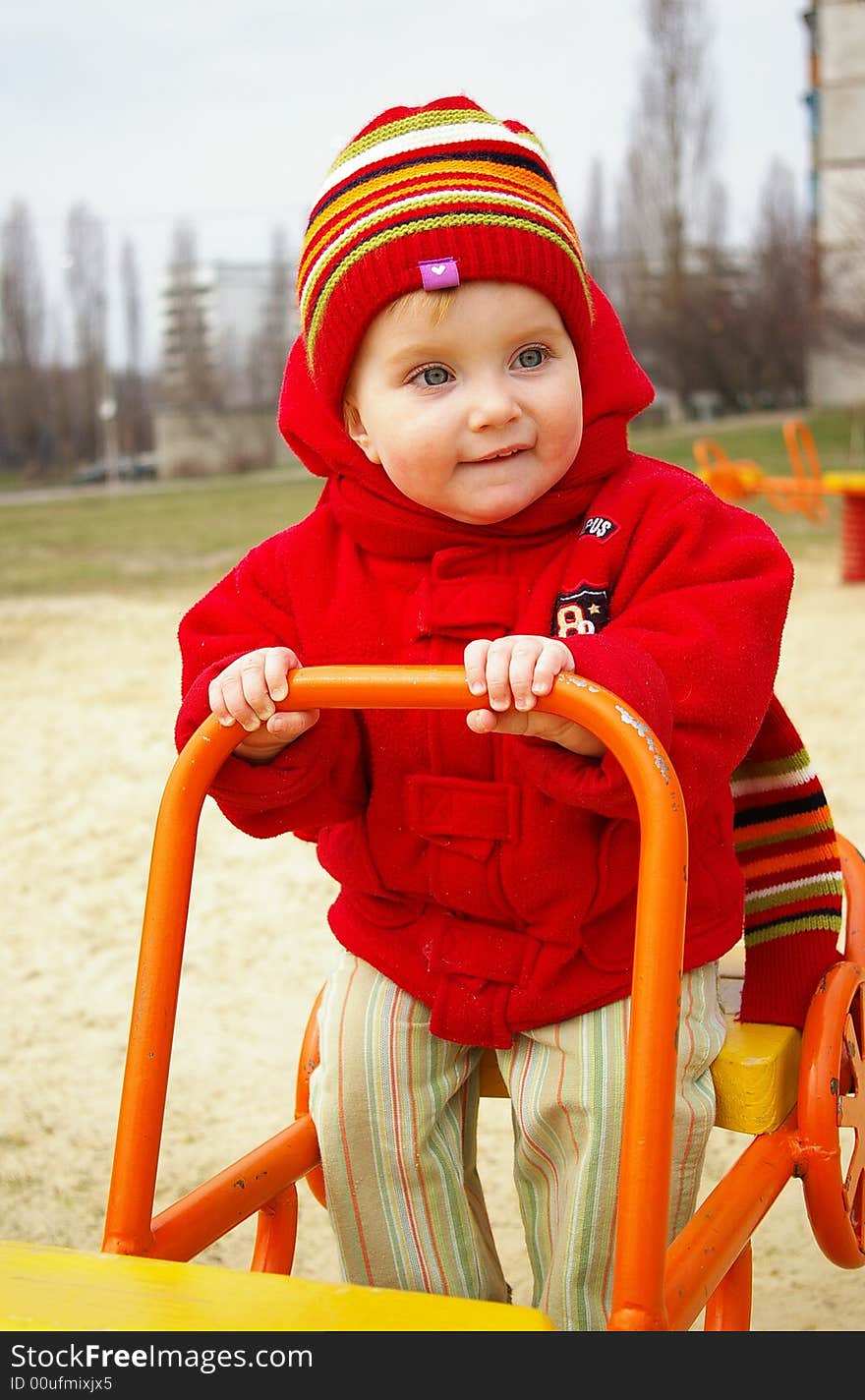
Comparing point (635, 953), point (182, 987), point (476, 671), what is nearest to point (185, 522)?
point (182, 987)

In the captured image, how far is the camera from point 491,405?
55.1 inches

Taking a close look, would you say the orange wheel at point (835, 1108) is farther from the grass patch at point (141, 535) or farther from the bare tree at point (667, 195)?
the bare tree at point (667, 195)

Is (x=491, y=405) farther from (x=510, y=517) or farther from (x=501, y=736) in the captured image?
(x=501, y=736)

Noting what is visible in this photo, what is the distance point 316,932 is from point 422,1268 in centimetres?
193

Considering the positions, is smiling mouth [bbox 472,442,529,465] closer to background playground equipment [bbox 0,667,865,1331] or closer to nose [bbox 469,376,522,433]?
nose [bbox 469,376,522,433]

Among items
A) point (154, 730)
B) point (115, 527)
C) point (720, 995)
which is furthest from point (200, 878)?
point (115, 527)

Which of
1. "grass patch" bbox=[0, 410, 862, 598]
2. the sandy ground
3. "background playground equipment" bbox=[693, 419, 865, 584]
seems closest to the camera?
the sandy ground

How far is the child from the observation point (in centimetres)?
142

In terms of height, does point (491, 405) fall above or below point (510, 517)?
above

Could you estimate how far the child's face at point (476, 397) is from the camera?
1427 millimetres

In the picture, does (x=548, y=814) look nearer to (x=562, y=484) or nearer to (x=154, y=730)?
(x=562, y=484)

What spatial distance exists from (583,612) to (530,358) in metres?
0.25

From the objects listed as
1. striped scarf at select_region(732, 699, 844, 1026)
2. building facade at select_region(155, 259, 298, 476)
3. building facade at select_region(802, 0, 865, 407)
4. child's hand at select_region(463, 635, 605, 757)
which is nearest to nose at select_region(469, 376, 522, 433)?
child's hand at select_region(463, 635, 605, 757)

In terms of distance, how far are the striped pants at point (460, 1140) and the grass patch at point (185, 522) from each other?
796 cm
